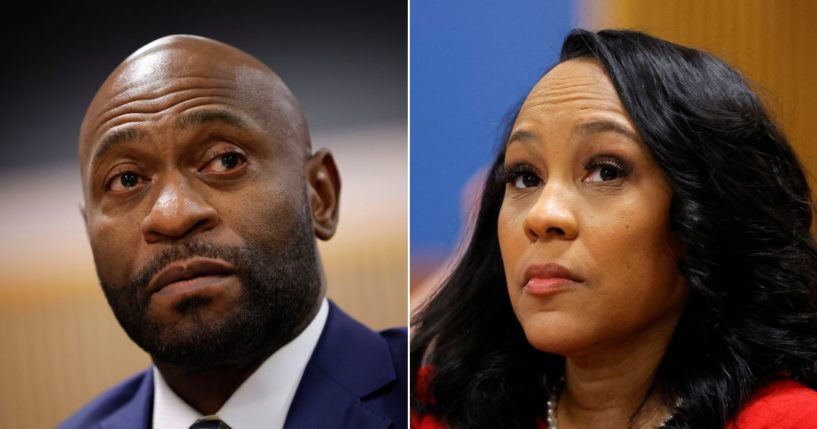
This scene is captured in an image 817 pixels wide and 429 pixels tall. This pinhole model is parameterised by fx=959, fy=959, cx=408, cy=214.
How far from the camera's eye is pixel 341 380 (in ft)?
6.26

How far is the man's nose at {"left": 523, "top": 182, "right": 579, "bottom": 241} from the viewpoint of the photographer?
→ 1526 millimetres

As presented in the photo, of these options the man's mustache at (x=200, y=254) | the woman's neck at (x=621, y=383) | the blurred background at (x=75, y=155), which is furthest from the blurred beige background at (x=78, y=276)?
the woman's neck at (x=621, y=383)

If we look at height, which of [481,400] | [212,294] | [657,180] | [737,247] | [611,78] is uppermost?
[611,78]

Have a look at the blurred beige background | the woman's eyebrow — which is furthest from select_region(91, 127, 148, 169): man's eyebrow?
the woman's eyebrow

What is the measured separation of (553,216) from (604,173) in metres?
0.11

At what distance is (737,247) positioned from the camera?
1495 millimetres

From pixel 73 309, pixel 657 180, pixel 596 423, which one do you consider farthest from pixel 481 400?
pixel 73 309

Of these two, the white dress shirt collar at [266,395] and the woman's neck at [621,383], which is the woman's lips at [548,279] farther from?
the white dress shirt collar at [266,395]

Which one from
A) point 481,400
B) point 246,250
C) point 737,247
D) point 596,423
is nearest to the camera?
point 737,247

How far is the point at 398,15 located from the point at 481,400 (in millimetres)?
823

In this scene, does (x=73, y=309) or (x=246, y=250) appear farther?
(x=73, y=309)

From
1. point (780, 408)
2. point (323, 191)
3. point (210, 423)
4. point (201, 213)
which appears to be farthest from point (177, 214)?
point (780, 408)

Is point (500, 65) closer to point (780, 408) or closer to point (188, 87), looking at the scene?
point (188, 87)

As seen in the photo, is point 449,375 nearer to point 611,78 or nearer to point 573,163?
point 573,163
